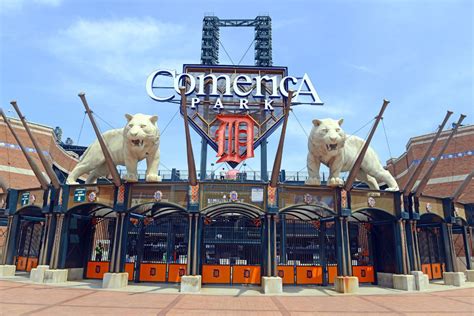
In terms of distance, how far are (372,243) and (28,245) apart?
22.6 metres

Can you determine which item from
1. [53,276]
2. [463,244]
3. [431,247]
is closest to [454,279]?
[431,247]

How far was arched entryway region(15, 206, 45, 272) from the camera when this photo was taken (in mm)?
21370

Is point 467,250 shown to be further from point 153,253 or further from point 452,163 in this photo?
point 153,253

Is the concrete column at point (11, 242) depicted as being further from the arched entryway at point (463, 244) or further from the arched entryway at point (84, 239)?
the arched entryway at point (463, 244)

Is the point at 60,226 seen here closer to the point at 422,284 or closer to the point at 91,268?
the point at 91,268

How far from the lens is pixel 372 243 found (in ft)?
63.7

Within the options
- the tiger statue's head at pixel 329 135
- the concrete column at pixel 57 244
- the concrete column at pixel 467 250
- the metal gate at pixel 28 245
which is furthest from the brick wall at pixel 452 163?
the metal gate at pixel 28 245

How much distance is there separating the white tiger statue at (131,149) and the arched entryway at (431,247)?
1617 centimetres

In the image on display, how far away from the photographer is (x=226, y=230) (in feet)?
81.4

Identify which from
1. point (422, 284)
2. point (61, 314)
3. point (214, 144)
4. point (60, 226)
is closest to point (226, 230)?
point (214, 144)

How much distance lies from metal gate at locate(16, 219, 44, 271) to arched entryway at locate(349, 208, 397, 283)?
65.9 ft

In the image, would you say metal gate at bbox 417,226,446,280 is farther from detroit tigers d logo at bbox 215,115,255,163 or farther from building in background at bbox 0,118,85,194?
building in background at bbox 0,118,85,194

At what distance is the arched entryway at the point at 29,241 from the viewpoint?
21370 millimetres

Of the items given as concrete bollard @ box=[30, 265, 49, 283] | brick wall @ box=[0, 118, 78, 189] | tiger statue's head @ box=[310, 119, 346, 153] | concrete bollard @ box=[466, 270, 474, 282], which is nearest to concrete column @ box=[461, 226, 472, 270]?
concrete bollard @ box=[466, 270, 474, 282]
